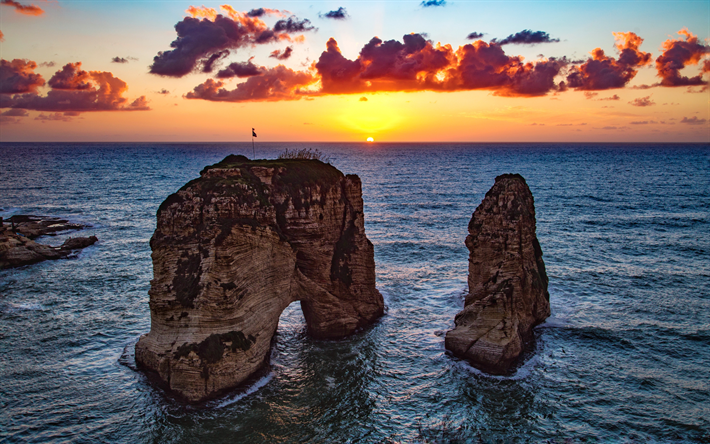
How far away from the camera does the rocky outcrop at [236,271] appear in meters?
19.8

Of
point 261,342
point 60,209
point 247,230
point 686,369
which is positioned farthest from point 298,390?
point 60,209

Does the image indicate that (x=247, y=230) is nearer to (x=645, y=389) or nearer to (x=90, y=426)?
(x=90, y=426)

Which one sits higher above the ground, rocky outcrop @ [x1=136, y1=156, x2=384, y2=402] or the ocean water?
rocky outcrop @ [x1=136, y1=156, x2=384, y2=402]

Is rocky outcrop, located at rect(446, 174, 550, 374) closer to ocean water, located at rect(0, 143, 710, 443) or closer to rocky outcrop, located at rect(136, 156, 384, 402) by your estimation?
ocean water, located at rect(0, 143, 710, 443)

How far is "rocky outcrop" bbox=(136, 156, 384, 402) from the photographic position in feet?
64.9

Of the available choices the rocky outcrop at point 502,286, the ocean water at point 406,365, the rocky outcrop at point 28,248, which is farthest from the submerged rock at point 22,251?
the rocky outcrop at point 502,286

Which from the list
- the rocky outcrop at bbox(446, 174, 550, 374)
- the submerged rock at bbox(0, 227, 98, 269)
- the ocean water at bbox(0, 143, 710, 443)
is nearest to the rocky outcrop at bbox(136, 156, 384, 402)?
the ocean water at bbox(0, 143, 710, 443)

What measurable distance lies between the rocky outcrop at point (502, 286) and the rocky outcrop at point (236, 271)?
719cm

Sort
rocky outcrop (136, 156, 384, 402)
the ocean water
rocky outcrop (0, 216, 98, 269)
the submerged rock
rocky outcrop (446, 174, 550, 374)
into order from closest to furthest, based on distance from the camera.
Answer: the ocean water < rocky outcrop (136, 156, 384, 402) < rocky outcrop (446, 174, 550, 374) < the submerged rock < rocky outcrop (0, 216, 98, 269)

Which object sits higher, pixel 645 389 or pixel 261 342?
pixel 261 342

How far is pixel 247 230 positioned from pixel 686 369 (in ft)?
76.4

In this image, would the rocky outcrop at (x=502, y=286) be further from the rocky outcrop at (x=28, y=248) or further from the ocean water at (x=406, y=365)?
the rocky outcrop at (x=28, y=248)

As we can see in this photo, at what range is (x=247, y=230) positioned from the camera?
833 inches

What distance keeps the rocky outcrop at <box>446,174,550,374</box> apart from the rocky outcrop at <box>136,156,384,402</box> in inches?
283
